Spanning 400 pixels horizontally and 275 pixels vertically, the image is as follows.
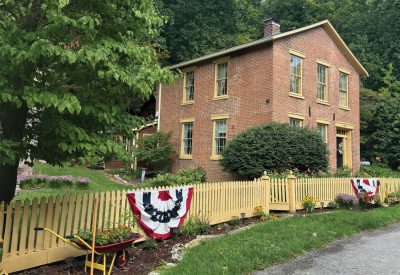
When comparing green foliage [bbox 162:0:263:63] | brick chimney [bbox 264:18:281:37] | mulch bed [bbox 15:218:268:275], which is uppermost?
green foliage [bbox 162:0:263:63]

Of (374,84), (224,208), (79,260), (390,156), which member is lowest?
(79,260)

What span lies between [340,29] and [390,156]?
1016 inches

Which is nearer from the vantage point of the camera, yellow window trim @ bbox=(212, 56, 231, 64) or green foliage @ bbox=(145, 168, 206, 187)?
green foliage @ bbox=(145, 168, 206, 187)

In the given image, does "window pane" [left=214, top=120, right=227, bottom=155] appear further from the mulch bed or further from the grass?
the mulch bed

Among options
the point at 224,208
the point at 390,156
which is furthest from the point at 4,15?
the point at 390,156

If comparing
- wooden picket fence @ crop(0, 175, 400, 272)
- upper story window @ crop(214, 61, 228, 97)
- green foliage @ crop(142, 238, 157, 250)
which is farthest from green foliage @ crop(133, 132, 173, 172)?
green foliage @ crop(142, 238, 157, 250)

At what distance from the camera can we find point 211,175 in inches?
763

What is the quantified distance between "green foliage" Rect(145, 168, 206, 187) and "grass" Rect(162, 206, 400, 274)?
216 inches

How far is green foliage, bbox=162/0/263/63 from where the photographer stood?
3853 cm

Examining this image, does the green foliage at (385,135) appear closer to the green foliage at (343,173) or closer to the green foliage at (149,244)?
the green foliage at (343,173)

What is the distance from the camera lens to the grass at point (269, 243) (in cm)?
607

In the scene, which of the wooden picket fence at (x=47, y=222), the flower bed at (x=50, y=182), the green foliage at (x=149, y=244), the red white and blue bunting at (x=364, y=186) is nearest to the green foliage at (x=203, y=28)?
the flower bed at (x=50, y=182)

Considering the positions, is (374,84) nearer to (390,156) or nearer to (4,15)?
(390,156)

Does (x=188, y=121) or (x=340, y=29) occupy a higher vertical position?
(x=340, y=29)
